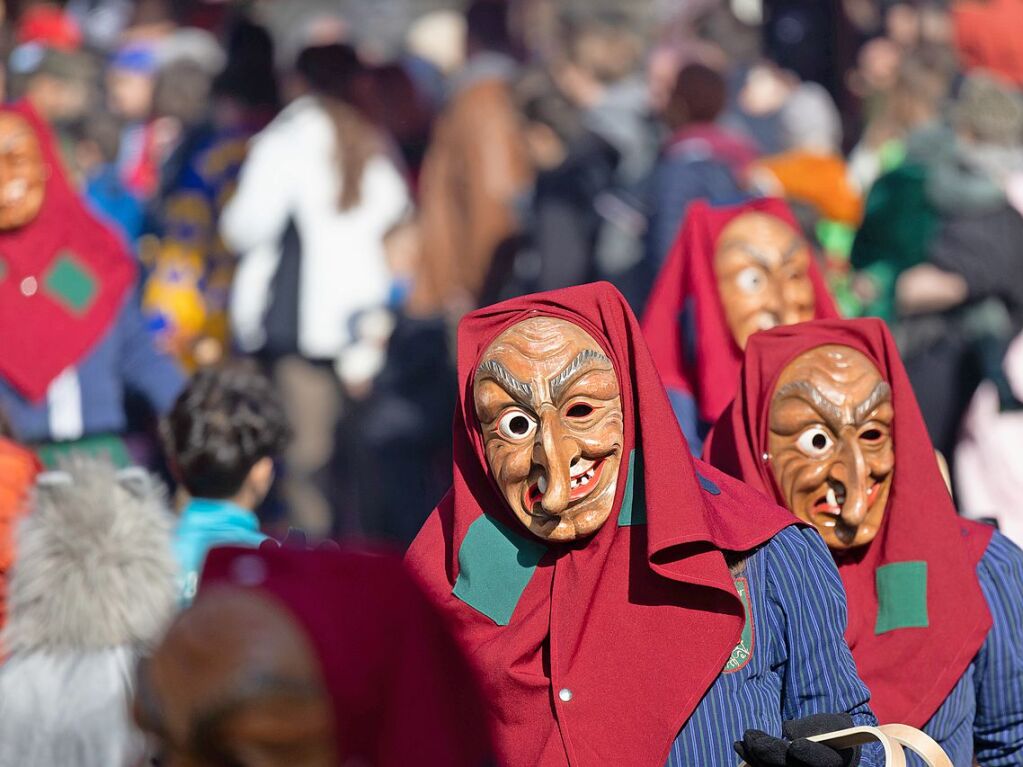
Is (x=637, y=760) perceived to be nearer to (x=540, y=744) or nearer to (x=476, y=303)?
(x=540, y=744)

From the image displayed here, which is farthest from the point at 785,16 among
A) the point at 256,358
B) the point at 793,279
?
the point at 793,279

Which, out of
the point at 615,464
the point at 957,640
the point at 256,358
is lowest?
the point at 256,358

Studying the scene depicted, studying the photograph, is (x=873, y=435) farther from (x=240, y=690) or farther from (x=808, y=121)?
(x=808, y=121)

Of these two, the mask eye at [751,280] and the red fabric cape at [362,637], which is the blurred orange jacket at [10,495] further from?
the mask eye at [751,280]

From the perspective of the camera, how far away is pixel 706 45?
1095 cm

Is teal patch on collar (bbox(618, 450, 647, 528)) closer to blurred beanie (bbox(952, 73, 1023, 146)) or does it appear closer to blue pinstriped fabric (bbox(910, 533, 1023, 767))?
blue pinstriped fabric (bbox(910, 533, 1023, 767))

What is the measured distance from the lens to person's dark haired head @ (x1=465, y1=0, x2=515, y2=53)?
10547mm

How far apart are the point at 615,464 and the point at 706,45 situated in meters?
8.02

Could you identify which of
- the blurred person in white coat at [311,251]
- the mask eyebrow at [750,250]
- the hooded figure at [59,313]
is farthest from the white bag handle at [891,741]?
the blurred person in white coat at [311,251]

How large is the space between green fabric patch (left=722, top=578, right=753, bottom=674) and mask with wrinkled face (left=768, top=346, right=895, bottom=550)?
1.76ft

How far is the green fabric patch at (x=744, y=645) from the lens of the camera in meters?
3.24

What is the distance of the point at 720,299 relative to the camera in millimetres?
5043

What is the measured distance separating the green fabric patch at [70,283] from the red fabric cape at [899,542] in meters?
2.94

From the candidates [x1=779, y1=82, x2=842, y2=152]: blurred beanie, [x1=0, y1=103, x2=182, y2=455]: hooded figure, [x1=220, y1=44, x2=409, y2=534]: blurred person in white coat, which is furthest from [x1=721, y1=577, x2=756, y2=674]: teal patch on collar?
[x1=779, y1=82, x2=842, y2=152]: blurred beanie
